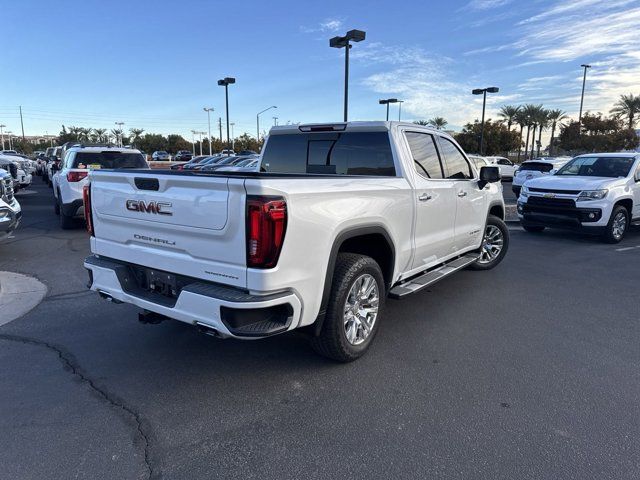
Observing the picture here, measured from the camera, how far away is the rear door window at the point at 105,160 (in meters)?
10.0

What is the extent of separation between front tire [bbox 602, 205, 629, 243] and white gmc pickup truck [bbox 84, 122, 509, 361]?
5911 mm

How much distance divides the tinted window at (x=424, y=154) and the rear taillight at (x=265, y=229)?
2.18m

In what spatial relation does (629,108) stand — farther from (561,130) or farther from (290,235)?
(290,235)

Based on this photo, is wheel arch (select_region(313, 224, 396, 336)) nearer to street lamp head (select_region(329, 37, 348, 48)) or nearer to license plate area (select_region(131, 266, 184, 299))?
license plate area (select_region(131, 266, 184, 299))

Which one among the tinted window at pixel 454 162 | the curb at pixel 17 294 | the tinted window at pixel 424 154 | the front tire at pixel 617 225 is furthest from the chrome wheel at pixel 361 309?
the front tire at pixel 617 225

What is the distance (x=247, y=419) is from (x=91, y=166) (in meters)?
8.67

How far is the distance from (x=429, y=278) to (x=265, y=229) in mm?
2488

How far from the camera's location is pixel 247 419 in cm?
310

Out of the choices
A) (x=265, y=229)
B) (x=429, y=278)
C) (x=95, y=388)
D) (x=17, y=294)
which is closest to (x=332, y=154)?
(x=429, y=278)

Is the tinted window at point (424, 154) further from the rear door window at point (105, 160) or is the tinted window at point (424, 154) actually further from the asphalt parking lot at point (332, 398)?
the rear door window at point (105, 160)

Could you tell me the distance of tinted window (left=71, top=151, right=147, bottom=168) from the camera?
10023 mm

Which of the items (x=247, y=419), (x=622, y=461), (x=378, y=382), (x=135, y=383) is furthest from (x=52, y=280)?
(x=622, y=461)

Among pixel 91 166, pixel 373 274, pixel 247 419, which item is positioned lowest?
pixel 247 419

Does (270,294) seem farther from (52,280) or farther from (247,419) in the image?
(52,280)
